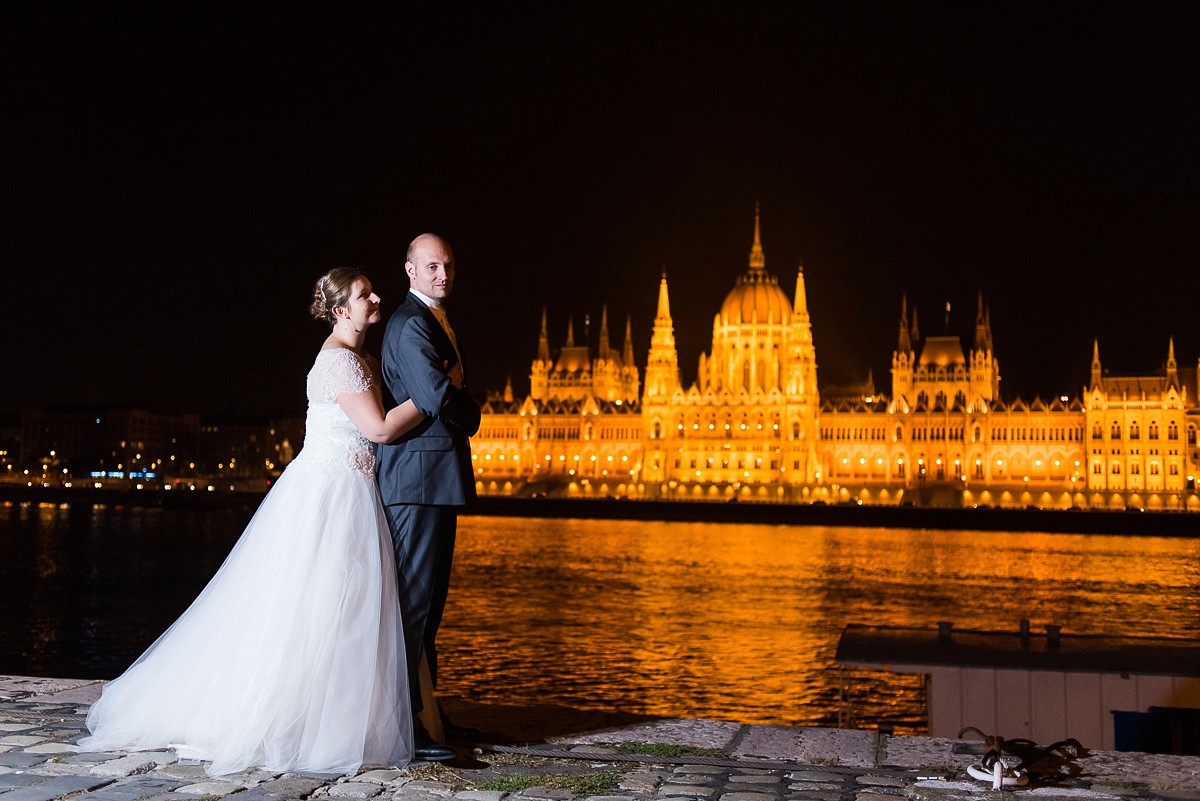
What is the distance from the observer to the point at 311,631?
4.82m

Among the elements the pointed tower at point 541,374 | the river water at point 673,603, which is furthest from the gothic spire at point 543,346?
the river water at point 673,603

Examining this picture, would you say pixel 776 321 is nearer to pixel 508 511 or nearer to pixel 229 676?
pixel 508 511

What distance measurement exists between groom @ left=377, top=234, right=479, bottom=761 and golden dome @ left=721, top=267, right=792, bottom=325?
107441mm

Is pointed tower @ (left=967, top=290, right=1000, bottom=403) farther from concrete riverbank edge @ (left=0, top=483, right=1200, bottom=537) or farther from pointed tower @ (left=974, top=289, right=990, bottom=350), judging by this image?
concrete riverbank edge @ (left=0, top=483, right=1200, bottom=537)

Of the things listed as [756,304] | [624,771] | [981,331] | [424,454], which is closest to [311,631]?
[424,454]

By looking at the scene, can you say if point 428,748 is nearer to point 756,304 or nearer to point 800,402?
point 800,402

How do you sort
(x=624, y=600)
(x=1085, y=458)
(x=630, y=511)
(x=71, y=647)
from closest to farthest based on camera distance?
1. (x=71, y=647)
2. (x=624, y=600)
3. (x=630, y=511)
4. (x=1085, y=458)

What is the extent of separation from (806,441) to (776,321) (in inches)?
575

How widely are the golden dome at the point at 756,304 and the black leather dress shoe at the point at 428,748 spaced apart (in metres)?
108

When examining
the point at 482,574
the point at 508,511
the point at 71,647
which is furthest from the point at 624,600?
the point at 508,511

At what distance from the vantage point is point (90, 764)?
456 centimetres

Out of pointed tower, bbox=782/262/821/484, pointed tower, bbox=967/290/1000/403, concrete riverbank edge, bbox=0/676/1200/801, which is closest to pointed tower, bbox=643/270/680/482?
pointed tower, bbox=782/262/821/484

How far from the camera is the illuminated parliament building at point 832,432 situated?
92.1 metres

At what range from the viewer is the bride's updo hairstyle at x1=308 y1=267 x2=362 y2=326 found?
516cm
